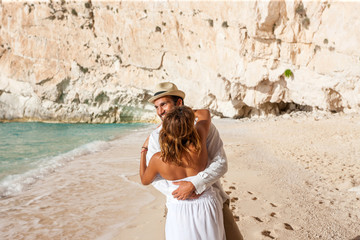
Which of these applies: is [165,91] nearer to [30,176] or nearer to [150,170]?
[150,170]

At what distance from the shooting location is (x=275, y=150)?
295 inches

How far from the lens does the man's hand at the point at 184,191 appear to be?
54.5 inches

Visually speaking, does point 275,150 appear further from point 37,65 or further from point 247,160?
point 37,65

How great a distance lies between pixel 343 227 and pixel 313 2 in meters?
16.1

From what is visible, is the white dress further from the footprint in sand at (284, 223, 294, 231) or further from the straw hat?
the footprint in sand at (284, 223, 294, 231)

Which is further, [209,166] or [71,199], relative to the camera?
[71,199]

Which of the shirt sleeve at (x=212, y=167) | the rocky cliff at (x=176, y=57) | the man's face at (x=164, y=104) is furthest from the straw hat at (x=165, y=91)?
the rocky cliff at (x=176, y=57)

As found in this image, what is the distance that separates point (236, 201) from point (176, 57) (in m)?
21.2

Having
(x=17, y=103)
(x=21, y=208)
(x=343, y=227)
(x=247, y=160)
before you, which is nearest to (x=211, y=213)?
(x=343, y=227)

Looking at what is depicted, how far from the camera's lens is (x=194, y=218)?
1.42 m

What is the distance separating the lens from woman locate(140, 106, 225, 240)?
1333 mm

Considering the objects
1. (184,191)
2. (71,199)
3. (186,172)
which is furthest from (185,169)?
(71,199)

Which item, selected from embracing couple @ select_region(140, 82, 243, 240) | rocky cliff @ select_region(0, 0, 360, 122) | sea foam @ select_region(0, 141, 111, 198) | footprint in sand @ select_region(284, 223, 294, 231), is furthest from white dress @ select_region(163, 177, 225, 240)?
rocky cliff @ select_region(0, 0, 360, 122)

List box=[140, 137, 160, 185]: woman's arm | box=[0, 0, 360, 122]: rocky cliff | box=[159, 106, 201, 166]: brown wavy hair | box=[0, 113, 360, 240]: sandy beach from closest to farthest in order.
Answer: box=[159, 106, 201, 166]: brown wavy hair → box=[140, 137, 160, 185]: woman's arm → box=[0, 113, 360, 240]: sandy beach → box=[0, 0, 360, 122]: rocky cliff
